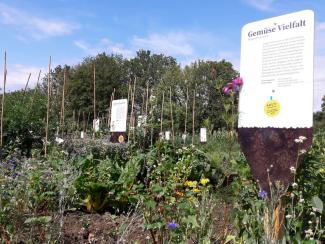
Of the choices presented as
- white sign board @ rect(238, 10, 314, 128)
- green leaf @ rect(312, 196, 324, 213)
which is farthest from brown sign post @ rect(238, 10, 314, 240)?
green leaf @ rect(312, 196, 324, 213)

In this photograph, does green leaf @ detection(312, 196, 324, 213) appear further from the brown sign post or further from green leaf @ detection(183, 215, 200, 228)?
green leaf @ detection(183, 215, 200, 228)

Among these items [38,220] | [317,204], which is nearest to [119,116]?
[38,220]

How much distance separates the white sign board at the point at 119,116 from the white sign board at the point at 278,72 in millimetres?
7890

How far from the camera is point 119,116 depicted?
38.1 feet

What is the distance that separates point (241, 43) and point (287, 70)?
0.53 m

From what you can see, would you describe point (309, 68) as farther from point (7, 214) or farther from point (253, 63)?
point (7, 214)

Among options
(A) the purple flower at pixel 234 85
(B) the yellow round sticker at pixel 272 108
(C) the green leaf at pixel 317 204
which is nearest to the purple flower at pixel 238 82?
(A) the purple flower at pixel 234 85

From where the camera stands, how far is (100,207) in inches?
181

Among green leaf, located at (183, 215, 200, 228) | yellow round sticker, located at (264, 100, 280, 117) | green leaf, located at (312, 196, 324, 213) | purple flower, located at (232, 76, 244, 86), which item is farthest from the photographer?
purple flower, located at (232, 76, 244, 86)

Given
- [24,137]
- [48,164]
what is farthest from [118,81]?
[48,164]

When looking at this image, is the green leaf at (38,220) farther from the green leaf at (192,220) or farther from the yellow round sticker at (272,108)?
the yellow round sticker at (272,108)

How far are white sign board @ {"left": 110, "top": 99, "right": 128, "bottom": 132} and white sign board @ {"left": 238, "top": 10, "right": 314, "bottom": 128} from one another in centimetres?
789

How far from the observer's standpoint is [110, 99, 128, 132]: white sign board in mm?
11305

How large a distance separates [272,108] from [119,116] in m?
8.63
